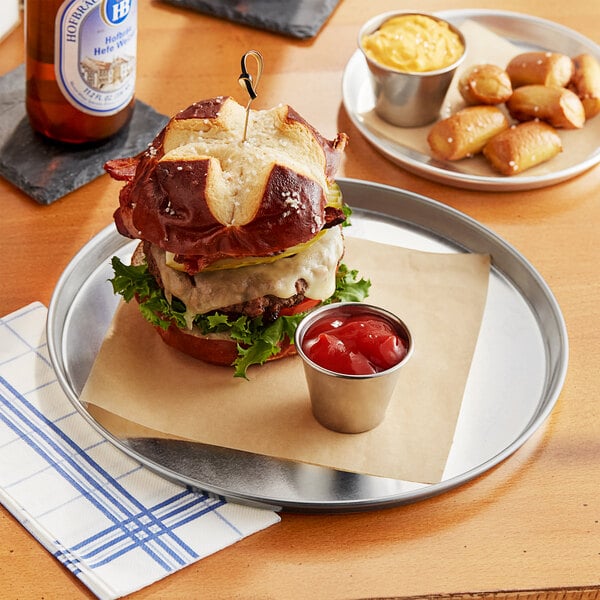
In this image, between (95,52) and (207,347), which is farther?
(95,52)

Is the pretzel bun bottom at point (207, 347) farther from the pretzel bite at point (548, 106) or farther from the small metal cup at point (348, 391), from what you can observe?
the pretzel bite at point (548, 106)

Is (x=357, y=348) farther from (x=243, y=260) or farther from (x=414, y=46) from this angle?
(x=414, y=46)

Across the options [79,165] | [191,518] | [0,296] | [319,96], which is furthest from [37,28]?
[191,518]

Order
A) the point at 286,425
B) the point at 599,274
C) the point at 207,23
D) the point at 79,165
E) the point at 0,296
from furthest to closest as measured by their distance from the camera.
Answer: the point at 207,23 → the point at 79,165 → the point at 599,274 → the point at 0,296 → the point at 286,425

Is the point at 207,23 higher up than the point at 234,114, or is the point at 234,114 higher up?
the point at 234,114

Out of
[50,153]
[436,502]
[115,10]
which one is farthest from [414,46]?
[436,502]

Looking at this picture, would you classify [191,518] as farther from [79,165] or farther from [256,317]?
[79,165]
